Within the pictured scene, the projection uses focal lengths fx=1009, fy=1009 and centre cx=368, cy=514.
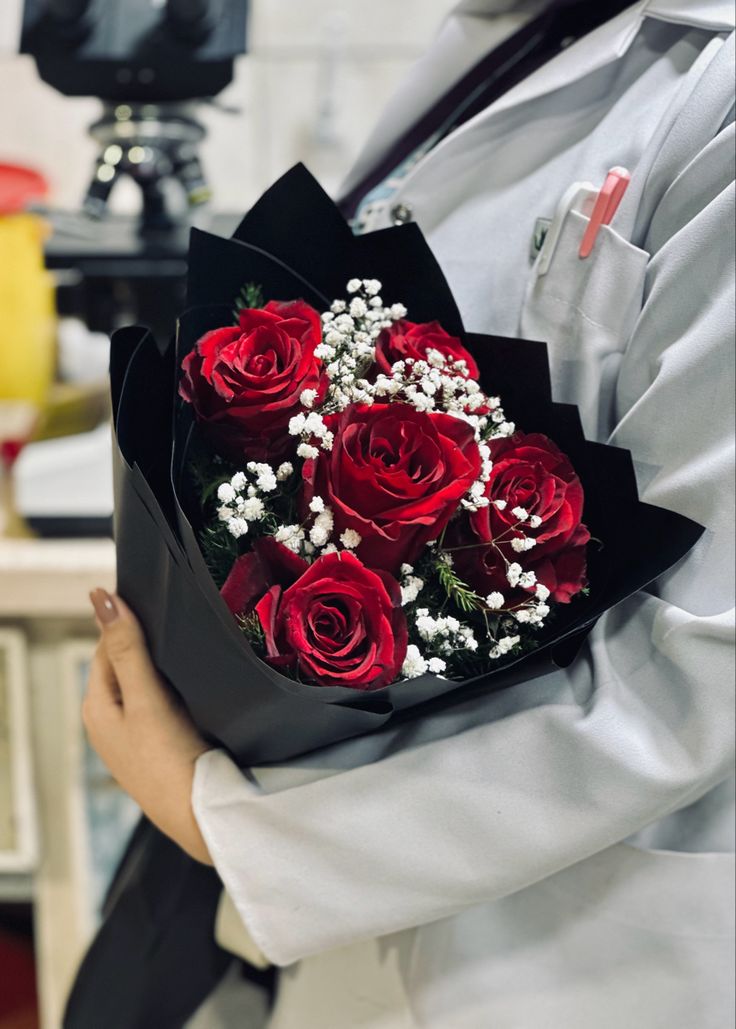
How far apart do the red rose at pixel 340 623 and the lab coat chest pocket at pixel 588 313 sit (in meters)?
0.26

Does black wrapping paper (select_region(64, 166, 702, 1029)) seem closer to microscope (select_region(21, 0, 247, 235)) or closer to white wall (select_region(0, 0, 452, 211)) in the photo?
microscope (select_region(21, 0, 247, 235))

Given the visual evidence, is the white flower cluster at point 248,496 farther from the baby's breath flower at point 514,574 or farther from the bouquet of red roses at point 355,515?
the baby's breath flower at point 514,574

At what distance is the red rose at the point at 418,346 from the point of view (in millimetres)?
709

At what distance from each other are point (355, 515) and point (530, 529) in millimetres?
123

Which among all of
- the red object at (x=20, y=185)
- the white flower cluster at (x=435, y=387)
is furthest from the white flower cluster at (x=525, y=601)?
the red object at (x=20, y=185)

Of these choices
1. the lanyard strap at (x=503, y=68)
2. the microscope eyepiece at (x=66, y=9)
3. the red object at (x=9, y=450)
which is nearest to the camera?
the lanyard strap at (x=503, y=68)

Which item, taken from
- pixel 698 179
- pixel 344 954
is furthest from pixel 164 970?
pixel 698 179

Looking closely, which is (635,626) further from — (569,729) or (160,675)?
(160,675)

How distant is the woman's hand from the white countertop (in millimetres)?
520

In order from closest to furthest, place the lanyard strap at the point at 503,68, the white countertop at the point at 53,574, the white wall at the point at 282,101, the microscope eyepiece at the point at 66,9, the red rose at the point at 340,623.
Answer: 1. the red rose at the point at 340,623
2. the lanyard strap at the point at 503,68
3. the microscope eyepiece at the point at 66,9
4. the white countertop at the point at 53,574
5. the white wall at the point at 282,101

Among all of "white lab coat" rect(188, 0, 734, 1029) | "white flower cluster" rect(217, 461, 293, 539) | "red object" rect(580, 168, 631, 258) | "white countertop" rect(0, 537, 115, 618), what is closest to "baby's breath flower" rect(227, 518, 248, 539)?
"white flower cluster" rect(217, 461, 293, 539)

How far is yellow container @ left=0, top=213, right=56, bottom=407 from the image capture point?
142 cm

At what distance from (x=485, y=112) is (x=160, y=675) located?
57 cm

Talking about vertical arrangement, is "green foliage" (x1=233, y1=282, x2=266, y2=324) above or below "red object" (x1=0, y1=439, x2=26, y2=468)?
above
